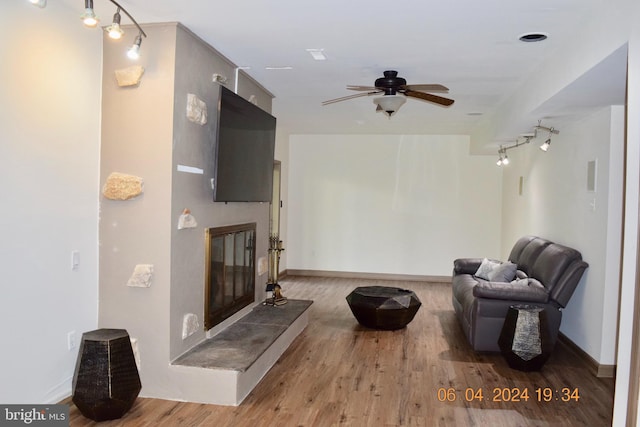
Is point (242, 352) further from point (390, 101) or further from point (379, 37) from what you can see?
point (379, 37)

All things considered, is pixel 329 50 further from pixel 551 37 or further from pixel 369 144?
pixel 369 144

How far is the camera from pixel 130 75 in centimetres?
328

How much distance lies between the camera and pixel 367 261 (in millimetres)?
8383

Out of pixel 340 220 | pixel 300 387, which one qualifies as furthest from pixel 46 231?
pixel 340 220

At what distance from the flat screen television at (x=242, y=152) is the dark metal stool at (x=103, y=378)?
1258 millimetres

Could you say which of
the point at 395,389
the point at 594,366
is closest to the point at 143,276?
the point at 395,389

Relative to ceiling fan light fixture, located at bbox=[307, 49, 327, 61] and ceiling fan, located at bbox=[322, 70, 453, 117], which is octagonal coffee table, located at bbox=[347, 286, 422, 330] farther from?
ceiling fan light fixture, located at bbox=[307, 49, 327, 61]

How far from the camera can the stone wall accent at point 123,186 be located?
3.27 metres

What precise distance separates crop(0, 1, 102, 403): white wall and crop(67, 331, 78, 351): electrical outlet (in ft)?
0.11

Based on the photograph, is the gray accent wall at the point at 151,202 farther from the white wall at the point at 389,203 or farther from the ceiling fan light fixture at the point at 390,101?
the white wall at the point at 389,203

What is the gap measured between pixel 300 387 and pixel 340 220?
5006 millimetres

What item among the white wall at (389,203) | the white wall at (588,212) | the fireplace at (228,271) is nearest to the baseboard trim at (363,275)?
the white wall at (389,203)

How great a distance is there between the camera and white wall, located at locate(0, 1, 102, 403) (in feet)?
8.73

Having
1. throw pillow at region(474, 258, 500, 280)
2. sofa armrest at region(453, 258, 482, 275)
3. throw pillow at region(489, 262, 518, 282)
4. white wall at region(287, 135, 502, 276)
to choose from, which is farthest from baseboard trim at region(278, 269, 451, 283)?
throw pillow at region(489, 262, 518, 282)
